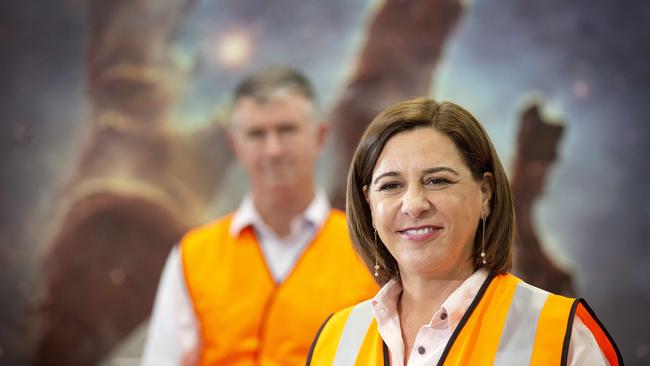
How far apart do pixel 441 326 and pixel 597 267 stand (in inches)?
82.3

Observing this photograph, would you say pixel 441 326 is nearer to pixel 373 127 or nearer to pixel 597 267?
pixel 373 127

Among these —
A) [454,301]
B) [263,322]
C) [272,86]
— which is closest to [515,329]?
[454,301]

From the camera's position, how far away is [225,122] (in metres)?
4.12

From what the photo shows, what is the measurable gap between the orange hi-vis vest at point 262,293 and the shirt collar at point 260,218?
3 cm

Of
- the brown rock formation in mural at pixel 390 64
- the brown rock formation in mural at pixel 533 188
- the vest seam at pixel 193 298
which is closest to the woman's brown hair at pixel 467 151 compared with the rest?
the vest seam at pixel 193 298

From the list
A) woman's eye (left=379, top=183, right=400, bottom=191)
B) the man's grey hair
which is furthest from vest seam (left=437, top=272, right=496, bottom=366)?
the man's grey hair

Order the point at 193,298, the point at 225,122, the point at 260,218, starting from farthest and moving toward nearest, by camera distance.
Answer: the point at 225,122 < the point at 260,218 < the point at 193,298

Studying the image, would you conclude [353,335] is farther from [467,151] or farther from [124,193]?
[124,193]

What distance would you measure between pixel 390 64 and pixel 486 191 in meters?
2.17

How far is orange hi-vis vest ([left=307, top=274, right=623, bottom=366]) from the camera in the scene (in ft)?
5.25

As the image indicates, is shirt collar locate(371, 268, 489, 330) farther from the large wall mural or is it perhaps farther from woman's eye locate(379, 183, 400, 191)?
the large wall mural

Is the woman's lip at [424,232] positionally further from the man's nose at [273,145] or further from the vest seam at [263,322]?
the man's nose at [273,145]

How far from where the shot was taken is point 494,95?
12.3 ft

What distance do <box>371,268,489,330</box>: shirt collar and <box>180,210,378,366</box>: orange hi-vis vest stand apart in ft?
2.91
